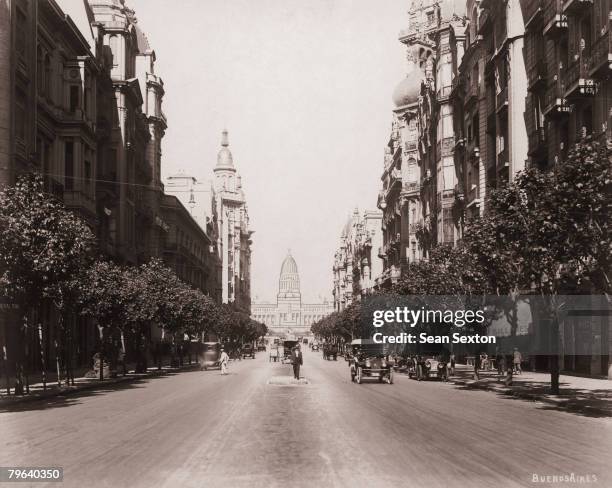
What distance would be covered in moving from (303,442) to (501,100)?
1505 inches

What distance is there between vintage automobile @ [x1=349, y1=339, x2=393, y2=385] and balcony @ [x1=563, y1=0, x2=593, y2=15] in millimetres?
16336

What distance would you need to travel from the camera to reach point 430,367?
40844 millimetres

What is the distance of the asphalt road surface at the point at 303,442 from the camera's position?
11.2 meters

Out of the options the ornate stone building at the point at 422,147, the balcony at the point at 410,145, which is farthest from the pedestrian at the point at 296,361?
the balcony at the point at 410,145

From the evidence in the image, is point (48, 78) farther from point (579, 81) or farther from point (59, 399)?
point (579, 81)

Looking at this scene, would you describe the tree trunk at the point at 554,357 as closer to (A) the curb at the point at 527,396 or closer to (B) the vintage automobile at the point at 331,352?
(A) the curb at the point at 527,396

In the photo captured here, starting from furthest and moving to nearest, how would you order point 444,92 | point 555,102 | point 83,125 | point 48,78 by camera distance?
1. point 444,92
2. point 83,125
3. point 48,78
4. point 555,102

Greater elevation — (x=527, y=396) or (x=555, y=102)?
(x=555, y=102)

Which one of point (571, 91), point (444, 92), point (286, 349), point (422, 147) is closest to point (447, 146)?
point (444, 92)

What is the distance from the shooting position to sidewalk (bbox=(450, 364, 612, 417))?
22750 millimetres

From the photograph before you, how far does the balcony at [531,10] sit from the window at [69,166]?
24.9 meters

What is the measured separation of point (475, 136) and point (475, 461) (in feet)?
152

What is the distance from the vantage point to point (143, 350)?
49750 mm

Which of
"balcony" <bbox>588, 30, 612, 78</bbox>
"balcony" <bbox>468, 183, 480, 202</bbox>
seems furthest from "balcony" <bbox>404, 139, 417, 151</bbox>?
"balcony" <bbox>588, 30, 612, 78</bbox>
